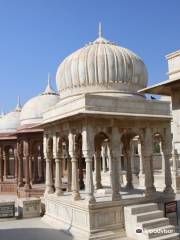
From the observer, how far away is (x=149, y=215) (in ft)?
40.3

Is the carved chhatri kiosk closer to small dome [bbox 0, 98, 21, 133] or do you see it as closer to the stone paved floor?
the stone paved floor

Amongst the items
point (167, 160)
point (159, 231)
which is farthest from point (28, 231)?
point (167, 160)

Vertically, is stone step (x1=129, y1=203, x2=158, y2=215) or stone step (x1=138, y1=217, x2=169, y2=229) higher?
stone step (x1=129, y1=203, x2=158, y2=215)

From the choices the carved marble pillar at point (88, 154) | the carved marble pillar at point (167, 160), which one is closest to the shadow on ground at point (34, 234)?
the carved marble pillar at point (88, 154)

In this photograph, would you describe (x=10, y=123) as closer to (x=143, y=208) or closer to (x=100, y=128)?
(x=100, y=128)

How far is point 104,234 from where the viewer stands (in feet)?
39.2

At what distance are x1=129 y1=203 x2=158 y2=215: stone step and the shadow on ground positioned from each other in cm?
257

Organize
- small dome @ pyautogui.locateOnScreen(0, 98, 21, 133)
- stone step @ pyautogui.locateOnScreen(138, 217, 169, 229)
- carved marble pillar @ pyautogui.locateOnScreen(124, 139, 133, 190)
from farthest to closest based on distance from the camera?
1. small dome @ pyautogui.locateOnScreen(0, 98, 21, 133)
2. carved marble pillar @ pyautogui.locateOnScreen(124, 139, 133, 190)
3. stone step @ pyautogui.locateOnScreen(138, 217, 169, 229)

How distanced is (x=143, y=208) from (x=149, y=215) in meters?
0.39

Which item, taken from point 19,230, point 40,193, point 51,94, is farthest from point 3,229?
point 51,94

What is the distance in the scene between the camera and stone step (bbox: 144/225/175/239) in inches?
440

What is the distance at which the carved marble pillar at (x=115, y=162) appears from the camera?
41.8ft

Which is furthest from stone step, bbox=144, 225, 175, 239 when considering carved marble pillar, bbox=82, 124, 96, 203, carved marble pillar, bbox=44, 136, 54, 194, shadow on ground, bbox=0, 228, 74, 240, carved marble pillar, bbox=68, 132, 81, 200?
carved marble pillar, bbox=44, 136, 54, 194

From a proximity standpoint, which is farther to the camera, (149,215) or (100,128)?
(100,128)
